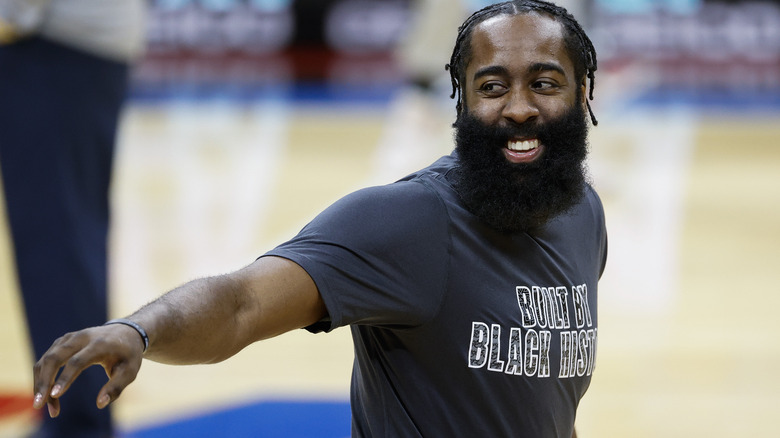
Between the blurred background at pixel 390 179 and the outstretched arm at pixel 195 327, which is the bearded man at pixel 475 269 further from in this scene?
the blurred background at pixel 390 179

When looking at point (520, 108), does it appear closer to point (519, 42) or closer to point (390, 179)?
point (519, 42)

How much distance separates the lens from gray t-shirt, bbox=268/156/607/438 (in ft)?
5.75

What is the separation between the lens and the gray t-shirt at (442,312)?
69.0 inches

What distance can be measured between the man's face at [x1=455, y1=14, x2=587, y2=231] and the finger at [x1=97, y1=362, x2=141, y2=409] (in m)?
0.76

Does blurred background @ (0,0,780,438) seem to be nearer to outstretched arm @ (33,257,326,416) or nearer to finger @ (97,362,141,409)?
outstretched arm @ (33,257,326,416)

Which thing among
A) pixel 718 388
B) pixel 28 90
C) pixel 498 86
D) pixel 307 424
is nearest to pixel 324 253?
pixel 498 86

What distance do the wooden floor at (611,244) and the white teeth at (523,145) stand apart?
2164 millimetres

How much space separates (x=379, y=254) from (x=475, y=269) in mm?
214

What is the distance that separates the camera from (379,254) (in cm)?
177

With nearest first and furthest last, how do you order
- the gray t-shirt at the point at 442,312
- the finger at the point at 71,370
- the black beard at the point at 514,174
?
the finger at the point at 71,370
the gray t-shirt at the point at 442,312
the black beard at the point at 514,174

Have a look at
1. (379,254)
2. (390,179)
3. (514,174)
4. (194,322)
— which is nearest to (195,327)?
(194,322)

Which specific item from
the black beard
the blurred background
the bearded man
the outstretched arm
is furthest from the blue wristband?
the blurred background

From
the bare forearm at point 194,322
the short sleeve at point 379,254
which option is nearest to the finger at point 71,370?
the bare forearm at point 194,322

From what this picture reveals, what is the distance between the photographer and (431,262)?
6.02 ft
